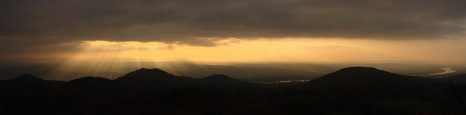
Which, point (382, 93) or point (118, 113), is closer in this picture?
point (118, 113)

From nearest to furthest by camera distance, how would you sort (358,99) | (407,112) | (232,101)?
(407,112), (358,99), (232,101)

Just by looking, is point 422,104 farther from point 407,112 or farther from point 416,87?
point 416,87

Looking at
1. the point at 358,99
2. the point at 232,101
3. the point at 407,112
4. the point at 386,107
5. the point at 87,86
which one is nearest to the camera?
the point at 407,112

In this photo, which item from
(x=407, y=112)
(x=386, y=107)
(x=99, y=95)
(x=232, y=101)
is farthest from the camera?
(x=99, y=95)

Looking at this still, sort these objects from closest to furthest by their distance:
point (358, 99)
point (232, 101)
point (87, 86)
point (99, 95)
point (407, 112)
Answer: point (407, 112) → point (358, 99) → point (232, 101) → point (99, 95) → point (87, 86)

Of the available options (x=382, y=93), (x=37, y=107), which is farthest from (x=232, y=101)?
(x=37, y=107)

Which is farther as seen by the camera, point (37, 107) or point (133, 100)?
point (133, 100)

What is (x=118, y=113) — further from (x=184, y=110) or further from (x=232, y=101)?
(x=232, y=101)

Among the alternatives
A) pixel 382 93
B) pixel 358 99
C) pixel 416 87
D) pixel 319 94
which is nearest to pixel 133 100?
pixel 319 94
